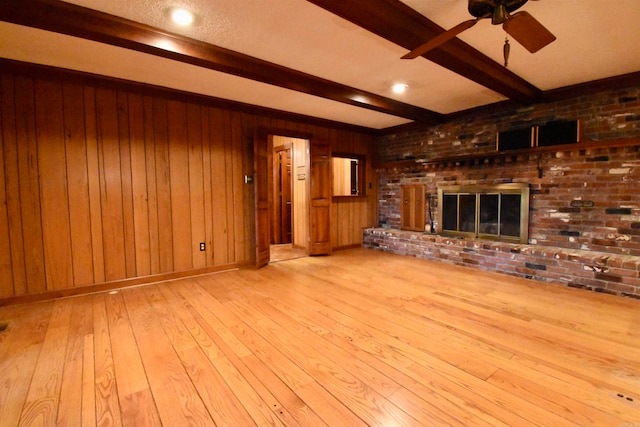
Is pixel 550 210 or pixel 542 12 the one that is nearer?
pixel 542 12

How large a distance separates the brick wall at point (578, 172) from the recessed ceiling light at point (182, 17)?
163 inches

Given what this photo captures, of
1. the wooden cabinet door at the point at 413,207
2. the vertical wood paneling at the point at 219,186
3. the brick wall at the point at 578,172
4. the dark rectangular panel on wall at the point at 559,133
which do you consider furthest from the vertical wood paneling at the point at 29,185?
the dark rectangular panel on wall at the point at 559,133

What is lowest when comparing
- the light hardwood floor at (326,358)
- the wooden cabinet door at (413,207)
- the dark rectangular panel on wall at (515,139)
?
the light hardwood floor at (326,358)

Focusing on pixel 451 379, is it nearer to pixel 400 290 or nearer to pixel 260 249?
pixel 400 290

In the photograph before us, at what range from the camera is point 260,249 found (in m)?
4.36

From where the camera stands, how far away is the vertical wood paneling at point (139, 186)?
3.51m

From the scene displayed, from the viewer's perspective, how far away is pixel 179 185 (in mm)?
3854

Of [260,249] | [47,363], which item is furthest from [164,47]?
[260,249]

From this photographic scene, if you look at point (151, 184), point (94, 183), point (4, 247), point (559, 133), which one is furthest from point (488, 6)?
point (4, 247)

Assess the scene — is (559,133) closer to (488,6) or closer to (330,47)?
(488,6)

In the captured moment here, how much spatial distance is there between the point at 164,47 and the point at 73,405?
2.54 m

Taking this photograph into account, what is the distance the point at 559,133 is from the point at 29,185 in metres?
5.99

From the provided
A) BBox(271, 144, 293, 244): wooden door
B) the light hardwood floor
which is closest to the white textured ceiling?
the light hardwood floor

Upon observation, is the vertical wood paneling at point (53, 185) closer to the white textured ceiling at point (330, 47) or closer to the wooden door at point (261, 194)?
the white textured ceiling at point (330, 47)
